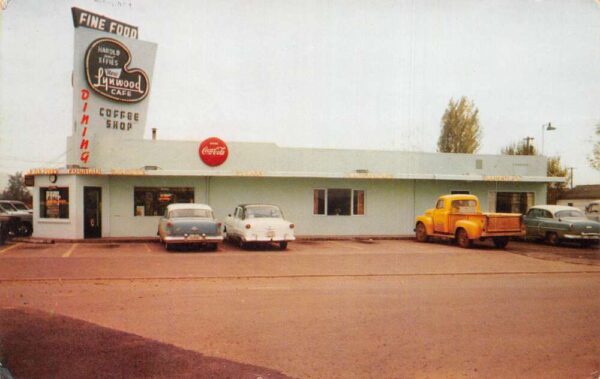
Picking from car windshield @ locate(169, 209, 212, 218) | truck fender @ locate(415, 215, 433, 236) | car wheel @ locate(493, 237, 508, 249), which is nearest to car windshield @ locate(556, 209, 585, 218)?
car wheel @ locate(493, 237, 508, 249)

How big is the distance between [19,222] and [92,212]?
326cm

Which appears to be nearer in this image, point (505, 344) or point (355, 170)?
point (505, 344)

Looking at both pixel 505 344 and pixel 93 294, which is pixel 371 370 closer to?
pixel 505 344

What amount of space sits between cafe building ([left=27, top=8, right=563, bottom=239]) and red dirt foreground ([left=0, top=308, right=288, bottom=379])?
48.0 ft

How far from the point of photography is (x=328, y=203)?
24141 millimetres

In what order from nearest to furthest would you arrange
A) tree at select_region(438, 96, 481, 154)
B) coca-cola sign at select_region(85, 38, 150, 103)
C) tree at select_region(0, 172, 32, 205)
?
1. coca-cola sign at select_region(85, 38, 150, 103)
2. tree at select_region(438, 96, 481, 154)
3. tree at select_region(0, 172, 32, 205)

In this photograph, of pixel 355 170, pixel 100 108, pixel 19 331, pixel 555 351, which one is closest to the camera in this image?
pixel 555 351

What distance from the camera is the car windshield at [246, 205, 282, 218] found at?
723 inches

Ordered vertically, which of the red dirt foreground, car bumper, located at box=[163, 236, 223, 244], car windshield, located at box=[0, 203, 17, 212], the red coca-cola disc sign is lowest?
the red dirt foreground

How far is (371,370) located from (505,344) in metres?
2.08

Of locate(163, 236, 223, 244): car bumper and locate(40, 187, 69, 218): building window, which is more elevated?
locate(40, 187, 69, 218): building window

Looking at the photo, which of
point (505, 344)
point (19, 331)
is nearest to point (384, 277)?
point (505, 344)

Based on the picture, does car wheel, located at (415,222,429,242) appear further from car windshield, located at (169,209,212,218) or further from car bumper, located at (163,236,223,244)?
car bumper, located at (163,236,223,244)

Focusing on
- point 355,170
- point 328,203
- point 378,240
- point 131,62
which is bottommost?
point 378,240
